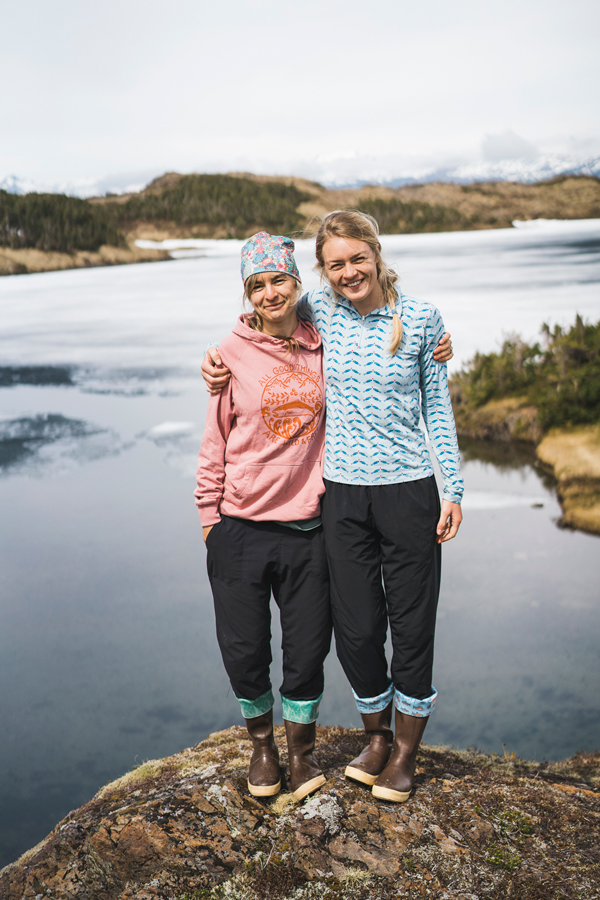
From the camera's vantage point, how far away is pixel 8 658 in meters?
7.80

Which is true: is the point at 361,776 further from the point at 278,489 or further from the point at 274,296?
the point at 274,296

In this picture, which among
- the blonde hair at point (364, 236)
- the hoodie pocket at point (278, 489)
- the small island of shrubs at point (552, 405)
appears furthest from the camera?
the small island of shrubs at point (552, 405)

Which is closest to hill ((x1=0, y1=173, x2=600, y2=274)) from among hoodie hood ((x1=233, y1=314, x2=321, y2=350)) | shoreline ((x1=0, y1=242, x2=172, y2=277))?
shoreline ((x1=0, y1=242, x2=172, y2=277))

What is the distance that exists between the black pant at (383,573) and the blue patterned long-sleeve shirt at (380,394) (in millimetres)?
65

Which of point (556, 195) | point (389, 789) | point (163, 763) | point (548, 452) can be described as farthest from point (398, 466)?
point (556, 195)

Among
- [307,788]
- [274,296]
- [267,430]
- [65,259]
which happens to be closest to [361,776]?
[307,788]

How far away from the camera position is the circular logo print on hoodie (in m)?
2.11

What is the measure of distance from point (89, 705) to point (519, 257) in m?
30.1

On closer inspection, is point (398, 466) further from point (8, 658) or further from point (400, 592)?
point (8, 658)

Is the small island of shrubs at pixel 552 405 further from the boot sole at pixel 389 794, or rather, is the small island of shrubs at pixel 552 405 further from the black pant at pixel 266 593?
the black pant at pixel 266 593

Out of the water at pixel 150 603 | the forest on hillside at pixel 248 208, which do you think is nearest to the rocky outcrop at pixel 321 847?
the water at pixel 150 603

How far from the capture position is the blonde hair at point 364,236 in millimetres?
2023

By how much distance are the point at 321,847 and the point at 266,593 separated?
0.85 meters

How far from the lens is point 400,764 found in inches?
90.2
